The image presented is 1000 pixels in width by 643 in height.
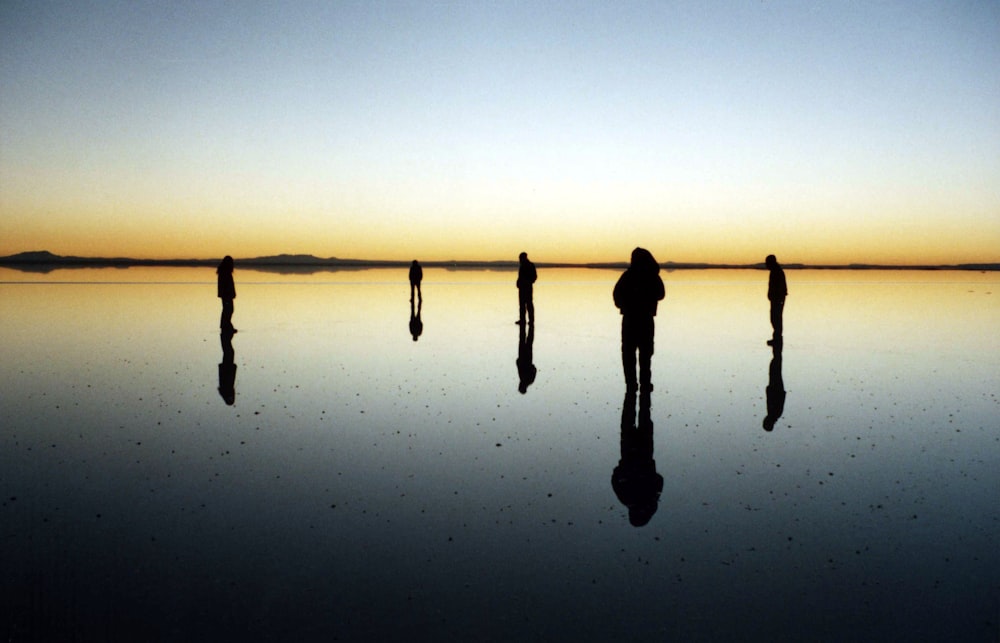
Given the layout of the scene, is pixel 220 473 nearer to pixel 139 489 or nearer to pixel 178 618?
pixel 139 489

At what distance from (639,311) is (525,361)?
216 inches

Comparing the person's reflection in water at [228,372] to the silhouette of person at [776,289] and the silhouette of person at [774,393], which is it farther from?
the silhouette of person at [776,289]

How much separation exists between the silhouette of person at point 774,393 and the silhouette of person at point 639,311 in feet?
6.24

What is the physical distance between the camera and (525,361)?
16141mm

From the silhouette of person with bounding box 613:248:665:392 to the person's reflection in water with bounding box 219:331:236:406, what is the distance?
6581 millimetres

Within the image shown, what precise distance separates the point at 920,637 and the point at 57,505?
23.3ft

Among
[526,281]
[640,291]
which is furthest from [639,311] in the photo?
[526,281]

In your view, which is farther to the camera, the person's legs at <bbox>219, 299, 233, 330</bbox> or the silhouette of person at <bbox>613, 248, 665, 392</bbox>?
the person's legs at <bbox>219, 299, 233, 330</bbox>

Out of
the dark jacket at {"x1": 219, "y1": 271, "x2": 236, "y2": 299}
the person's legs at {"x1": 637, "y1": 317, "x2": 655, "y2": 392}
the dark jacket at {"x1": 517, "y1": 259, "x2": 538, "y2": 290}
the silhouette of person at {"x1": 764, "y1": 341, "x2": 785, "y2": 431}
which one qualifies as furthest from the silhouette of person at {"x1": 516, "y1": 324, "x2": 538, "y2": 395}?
the dark jacket at {"x1": 219, "y1": 271, "x2": 236, "y2": 299}

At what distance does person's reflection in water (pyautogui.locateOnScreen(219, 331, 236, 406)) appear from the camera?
465 inches

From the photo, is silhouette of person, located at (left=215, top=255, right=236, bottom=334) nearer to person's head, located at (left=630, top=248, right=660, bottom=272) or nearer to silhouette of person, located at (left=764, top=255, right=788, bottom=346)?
person's head, located at (left=630, top=248, right=660, bottom=272)

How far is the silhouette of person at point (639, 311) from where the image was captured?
36.1 ft

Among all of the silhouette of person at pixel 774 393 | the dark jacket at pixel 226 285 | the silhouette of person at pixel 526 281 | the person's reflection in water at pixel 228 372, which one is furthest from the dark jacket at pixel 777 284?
the dark jacket at pixel 226 285

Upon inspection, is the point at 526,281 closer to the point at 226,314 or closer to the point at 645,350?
the point at 226,314
